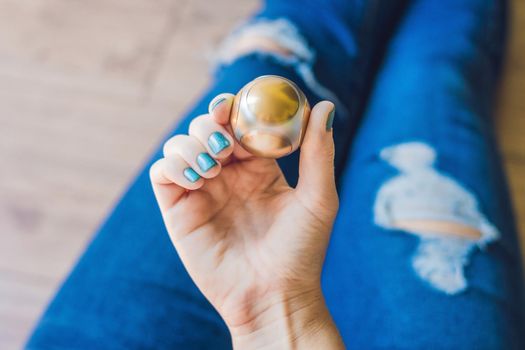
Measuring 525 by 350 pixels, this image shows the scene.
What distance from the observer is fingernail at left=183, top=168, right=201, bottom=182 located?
14.6 inches

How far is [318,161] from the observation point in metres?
0.36

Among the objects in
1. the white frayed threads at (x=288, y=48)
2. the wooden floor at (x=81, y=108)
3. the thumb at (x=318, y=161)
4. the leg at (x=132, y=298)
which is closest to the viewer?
the thumb at (x=318, y=161)

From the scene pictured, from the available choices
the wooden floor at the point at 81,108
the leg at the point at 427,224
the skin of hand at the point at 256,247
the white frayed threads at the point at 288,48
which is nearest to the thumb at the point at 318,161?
the skin of hand at the point at 256,247

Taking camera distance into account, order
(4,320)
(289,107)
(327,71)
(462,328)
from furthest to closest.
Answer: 1. (4,320)
2. (327,71)
3. (462,328)
4. (289,107)

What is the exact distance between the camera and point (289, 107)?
1.16 feet

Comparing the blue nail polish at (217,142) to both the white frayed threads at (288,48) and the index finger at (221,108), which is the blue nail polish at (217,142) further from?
the white frayed threads at (288,48)

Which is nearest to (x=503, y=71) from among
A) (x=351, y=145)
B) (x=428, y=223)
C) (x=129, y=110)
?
(x=351, y=145)

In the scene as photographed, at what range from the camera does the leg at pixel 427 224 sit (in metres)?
0.51

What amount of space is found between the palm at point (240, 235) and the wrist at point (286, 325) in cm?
2

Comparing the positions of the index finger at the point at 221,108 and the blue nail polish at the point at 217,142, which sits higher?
the index finger at the point at 221,108

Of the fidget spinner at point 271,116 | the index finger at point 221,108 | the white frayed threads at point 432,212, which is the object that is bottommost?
the white frayed threads at point 432,212

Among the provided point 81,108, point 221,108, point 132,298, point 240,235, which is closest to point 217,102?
point 221,108

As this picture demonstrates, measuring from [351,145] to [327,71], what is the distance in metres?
0.11

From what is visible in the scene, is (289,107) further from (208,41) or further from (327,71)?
(208,41)
